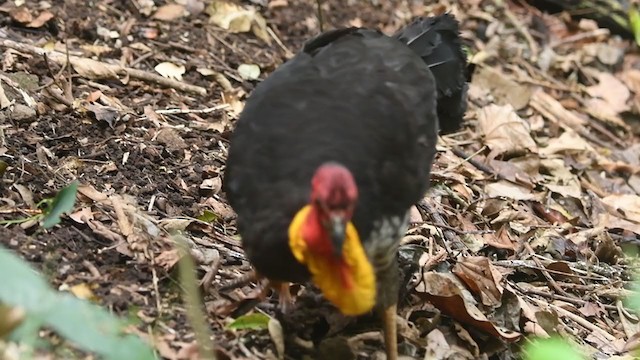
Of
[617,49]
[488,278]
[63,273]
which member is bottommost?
[617,49]

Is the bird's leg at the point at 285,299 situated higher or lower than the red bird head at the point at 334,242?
lower

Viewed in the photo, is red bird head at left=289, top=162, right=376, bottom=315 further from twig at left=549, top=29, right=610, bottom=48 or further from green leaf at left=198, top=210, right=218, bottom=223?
twig at left=549, top=29, right=610, bottom=48

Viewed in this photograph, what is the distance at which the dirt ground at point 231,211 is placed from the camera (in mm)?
2924

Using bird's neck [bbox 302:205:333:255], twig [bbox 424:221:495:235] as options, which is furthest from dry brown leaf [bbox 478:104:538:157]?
bird's neck [bbox 302:205:333:255]

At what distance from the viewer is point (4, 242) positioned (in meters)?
2.79

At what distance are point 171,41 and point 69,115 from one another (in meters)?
1.17

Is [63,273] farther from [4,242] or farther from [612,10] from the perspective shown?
[612,10]

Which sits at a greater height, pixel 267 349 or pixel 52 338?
pixel 52 338

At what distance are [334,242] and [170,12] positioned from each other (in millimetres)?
3060

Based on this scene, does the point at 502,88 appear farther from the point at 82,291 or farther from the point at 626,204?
the point at 82,291

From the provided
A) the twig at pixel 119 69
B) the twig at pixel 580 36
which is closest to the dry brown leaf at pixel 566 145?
the twig at pixel 580 36

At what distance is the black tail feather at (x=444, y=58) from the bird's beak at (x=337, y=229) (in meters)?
1.36

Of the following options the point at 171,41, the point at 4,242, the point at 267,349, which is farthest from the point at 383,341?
the point at 171,41

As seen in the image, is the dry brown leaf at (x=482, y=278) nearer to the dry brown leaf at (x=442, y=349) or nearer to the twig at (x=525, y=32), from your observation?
the dry brown leaf at (x=442, y=349)
